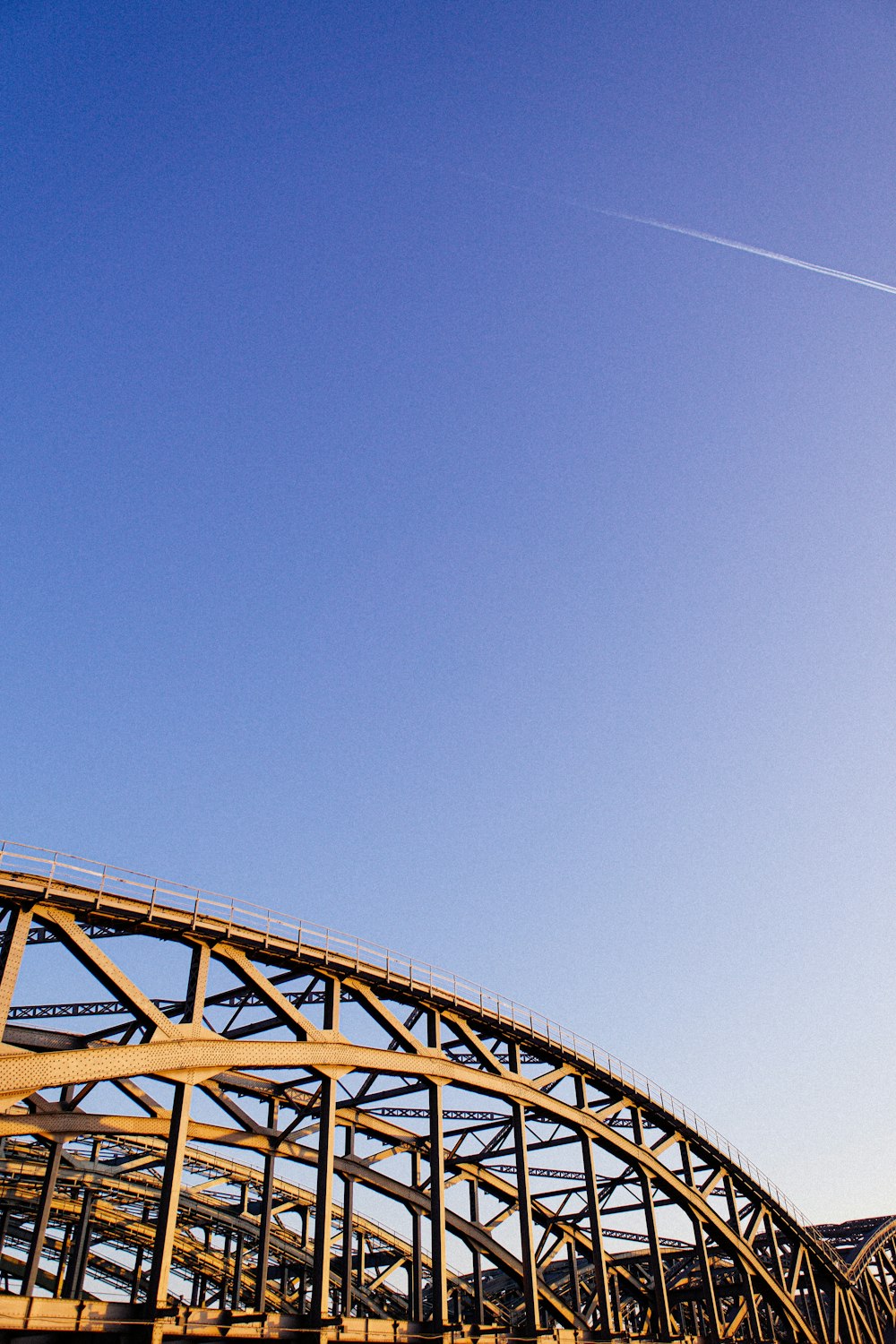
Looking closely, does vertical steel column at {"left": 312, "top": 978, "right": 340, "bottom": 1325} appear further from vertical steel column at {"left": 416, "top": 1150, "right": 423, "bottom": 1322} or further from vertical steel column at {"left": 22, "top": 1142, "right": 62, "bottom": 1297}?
vertical steel column at {"left": 22, "top": 1142, "right": 62, "bottom": 1297}

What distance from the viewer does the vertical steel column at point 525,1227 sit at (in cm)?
3056

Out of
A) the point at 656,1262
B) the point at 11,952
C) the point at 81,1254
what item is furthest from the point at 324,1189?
the point at 656,1262

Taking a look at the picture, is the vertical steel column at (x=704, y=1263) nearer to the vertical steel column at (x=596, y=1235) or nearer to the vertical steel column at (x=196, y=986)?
the vertical steel column at (x=596, y=1235)

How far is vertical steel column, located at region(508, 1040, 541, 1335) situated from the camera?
3056cm

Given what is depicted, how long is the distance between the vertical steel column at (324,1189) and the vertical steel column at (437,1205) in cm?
395

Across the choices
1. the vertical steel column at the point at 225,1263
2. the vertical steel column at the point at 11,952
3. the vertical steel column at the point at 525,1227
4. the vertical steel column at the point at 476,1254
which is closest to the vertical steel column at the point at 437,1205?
the vertical steel column at the point at 525,1227

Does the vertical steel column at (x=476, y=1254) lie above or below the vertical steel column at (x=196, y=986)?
below

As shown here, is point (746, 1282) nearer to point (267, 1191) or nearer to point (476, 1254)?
point (476, 1254)

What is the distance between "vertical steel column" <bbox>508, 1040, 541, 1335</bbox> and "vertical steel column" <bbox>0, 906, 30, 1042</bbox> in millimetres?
19559

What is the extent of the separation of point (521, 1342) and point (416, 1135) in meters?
7.78

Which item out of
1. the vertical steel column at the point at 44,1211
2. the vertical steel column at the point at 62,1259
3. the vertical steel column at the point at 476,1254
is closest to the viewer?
the vertical steel column at the point at 44,1211

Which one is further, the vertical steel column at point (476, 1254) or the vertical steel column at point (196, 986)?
the vertical steel column at point (476, 1254)

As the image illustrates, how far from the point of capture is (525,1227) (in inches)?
1248

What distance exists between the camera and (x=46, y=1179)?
26.2m
